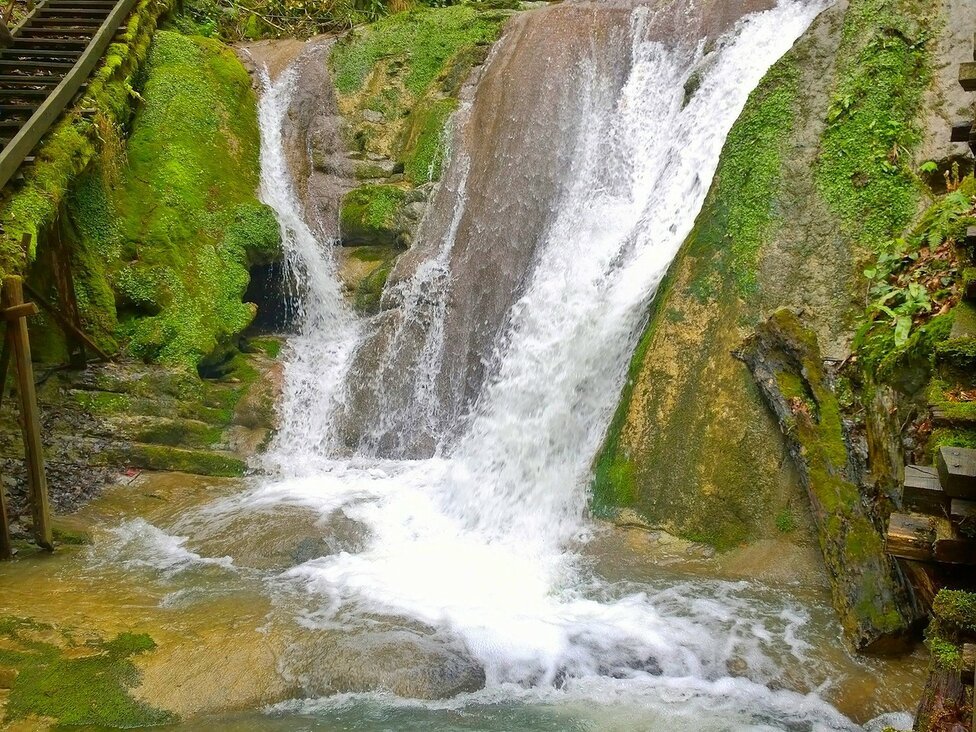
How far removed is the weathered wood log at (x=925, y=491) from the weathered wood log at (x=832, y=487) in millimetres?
1520

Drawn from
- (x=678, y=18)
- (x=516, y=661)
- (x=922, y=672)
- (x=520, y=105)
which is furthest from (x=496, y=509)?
(x=678, y=18)

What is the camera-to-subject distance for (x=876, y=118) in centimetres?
780

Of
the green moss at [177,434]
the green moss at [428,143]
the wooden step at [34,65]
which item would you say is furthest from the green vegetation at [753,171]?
the wooden step at [34,65]

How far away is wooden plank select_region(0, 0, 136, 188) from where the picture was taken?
8.66 meters

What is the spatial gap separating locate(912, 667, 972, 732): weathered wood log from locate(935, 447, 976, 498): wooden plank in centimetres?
103

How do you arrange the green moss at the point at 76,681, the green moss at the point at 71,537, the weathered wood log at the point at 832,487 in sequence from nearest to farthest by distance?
the green moss at the point at 76,681 → the weathered wood log at the point at 832,487 → the green moss at the point at 71,537

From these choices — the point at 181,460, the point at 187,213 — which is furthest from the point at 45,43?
the point at 181,460

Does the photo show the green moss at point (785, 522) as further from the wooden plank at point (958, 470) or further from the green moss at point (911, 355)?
the wooden plank at point (958, 470)

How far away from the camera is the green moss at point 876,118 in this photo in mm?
7328

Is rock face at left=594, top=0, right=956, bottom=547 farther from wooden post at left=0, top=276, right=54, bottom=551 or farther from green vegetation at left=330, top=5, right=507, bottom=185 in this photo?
green vegetation at left=330, top=5, right=507, bottom=185

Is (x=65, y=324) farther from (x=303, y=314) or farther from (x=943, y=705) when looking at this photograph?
(x=943, y=705)

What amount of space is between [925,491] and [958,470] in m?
0.64

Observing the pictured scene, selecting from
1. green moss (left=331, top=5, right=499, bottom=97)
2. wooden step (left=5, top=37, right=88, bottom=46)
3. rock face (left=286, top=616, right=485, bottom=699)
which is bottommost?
rock face (left=286, top=616, right=485, bottom=699)

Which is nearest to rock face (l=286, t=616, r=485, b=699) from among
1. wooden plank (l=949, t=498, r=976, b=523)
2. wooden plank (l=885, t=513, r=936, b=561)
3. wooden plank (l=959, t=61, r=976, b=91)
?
wooden plank (l=885, t=513, r=936, b=561)
